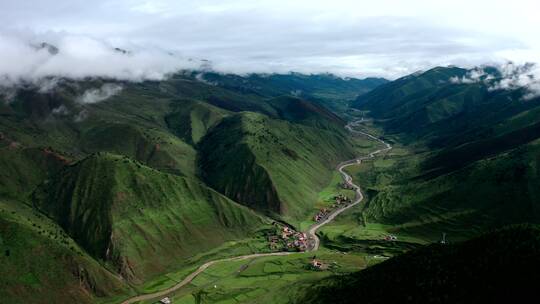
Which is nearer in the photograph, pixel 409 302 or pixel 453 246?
pixel 409 302

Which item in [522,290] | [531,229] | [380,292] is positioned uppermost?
[531,229]

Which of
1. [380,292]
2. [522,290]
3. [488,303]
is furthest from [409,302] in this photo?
[522,290]

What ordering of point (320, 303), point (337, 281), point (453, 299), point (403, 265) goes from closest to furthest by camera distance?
point (453, 299) < point (403, 265) < point (320, 303) < point (337, 281)

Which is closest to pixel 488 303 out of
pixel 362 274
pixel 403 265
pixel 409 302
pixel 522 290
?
pixel 522 290

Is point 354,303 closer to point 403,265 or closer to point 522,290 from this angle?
point 403,265

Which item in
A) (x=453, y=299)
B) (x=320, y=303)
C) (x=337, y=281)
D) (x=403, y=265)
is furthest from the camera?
(x=337, y=281)

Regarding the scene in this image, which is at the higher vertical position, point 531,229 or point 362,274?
point 531,229

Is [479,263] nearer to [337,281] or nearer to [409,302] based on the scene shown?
[409,302]
